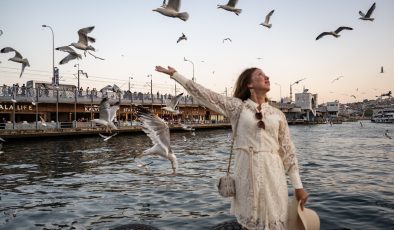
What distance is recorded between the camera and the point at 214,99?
13.7 ft

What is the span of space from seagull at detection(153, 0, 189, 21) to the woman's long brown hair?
570cm

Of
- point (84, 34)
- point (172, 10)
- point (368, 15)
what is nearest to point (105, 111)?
point (84, 34)

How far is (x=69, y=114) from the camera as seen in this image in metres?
54.8

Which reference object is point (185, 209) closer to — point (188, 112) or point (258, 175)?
point (258, 175)

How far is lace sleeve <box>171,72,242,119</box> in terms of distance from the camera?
13.6 feet

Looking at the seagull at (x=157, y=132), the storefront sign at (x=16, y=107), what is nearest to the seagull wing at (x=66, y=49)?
the seagull at (x=157, y=132)

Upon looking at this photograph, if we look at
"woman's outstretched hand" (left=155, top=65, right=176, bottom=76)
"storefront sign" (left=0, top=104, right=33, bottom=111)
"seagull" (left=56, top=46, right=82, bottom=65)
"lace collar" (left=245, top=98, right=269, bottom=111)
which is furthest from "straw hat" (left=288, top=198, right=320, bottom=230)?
"storefront sign" (left=0, top=104, right=33, bottom=111)

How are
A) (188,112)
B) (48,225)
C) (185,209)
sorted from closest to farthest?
1. (48,225)
2. (185,209)
3. (188,112)

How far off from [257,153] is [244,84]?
800 mm

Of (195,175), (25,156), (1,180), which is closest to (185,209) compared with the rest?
(195,175)

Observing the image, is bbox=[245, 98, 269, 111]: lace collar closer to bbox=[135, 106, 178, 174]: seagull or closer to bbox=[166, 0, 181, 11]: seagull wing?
bbox=[135, 106, 178, 174]: seagull

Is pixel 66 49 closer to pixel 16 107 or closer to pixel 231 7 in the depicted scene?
pixel 231 7

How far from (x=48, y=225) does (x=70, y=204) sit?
6.68ft

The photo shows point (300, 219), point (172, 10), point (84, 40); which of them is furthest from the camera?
point (84, 40)
